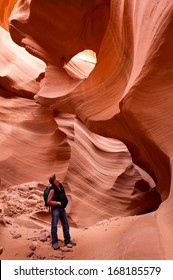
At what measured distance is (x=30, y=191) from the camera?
5.82m

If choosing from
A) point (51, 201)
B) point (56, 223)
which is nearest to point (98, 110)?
point (51, 201)

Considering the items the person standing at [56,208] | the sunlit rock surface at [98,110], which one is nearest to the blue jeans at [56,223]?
the person standing at [56,208]

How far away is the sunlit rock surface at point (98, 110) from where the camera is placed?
346 cm

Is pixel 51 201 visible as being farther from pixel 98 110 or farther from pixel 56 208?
pixel 98 110

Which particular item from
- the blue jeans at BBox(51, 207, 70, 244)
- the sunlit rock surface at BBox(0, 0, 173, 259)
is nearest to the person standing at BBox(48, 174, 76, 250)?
the blue jeans at BBox(51, 207, 70, 244)

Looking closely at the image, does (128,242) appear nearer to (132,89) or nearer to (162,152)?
(162,152)

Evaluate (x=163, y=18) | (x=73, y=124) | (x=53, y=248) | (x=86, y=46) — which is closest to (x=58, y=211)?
(x=53, y=248)

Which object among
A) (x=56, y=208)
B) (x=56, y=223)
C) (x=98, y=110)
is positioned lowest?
(x=56, y=223)

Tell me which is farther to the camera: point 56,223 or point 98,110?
point 98,110

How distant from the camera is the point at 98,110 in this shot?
457 centimetres

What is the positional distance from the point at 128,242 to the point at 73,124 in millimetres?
3443

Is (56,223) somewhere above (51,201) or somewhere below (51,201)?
below

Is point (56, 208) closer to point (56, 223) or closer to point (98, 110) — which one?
point (56, 223)

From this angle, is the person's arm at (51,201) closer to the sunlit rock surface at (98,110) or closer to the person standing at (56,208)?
the person standing at (56,208)
